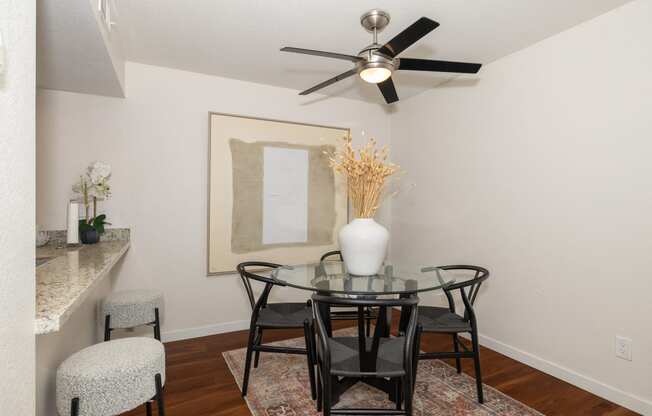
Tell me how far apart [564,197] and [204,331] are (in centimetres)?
310

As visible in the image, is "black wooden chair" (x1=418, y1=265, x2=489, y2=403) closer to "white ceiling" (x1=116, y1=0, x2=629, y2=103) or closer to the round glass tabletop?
the round glass tabletop

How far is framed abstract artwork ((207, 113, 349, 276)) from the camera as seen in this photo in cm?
321

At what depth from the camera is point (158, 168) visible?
9.83ft

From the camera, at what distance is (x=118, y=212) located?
2.87 meters

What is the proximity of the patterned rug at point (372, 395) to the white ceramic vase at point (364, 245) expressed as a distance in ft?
2.52

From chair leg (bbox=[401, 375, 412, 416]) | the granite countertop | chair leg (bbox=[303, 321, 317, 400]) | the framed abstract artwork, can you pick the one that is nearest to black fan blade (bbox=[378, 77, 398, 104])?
the framed abstract artwork

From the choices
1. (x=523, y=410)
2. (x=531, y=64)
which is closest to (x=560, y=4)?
(x=531, y=64)

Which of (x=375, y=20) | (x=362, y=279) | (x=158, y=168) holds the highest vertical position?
(x=375, y=20)

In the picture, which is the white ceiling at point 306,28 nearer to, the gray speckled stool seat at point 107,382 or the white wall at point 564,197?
the white wall at point 564,197

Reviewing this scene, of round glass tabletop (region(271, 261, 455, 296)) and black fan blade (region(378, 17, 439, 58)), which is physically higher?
black fan blade (region(378, 17, 439, 58))

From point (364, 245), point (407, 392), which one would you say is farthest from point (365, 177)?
point (407, 392)

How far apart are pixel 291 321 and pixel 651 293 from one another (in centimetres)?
210

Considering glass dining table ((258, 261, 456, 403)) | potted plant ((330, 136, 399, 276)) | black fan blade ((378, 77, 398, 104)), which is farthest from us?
black fan blade ((378, 77, 398, 104))

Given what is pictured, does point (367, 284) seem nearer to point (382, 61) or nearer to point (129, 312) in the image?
point (382, 61)
